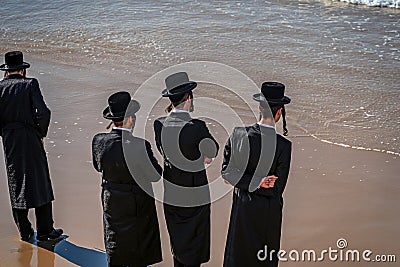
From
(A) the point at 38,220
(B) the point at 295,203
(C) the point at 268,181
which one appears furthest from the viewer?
(B) the point at 295,203

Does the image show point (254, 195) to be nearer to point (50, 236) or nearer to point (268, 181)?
point (268, 181)

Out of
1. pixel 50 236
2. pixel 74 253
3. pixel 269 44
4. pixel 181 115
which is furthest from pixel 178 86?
pixel 269 44

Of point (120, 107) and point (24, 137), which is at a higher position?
point (120, 107)

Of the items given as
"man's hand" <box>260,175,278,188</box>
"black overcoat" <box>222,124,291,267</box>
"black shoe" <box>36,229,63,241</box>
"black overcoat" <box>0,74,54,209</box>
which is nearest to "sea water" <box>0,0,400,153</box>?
"black overcoat" <box>222,124,291,267</box>

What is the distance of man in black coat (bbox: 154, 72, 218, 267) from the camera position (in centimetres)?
507

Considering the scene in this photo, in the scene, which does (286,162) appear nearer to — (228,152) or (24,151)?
(228,152)

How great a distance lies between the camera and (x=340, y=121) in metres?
9.33

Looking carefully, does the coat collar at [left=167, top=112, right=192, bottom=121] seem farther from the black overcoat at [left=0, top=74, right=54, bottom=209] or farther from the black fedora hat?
the black overcoat at [left=0, top=74, right=54, bottom=209]

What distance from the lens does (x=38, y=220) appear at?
6105 millimetres

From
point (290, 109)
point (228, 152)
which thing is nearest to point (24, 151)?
point (228, 152)

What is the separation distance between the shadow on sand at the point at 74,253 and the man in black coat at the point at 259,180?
4.29ft

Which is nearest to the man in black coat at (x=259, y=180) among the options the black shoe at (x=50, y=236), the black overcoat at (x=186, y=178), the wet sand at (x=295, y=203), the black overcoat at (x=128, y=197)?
the black overcoat at (x=186, y=178)

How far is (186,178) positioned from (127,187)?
18.7 inches

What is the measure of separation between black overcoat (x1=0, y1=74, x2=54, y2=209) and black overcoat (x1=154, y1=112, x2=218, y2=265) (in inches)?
51.0
